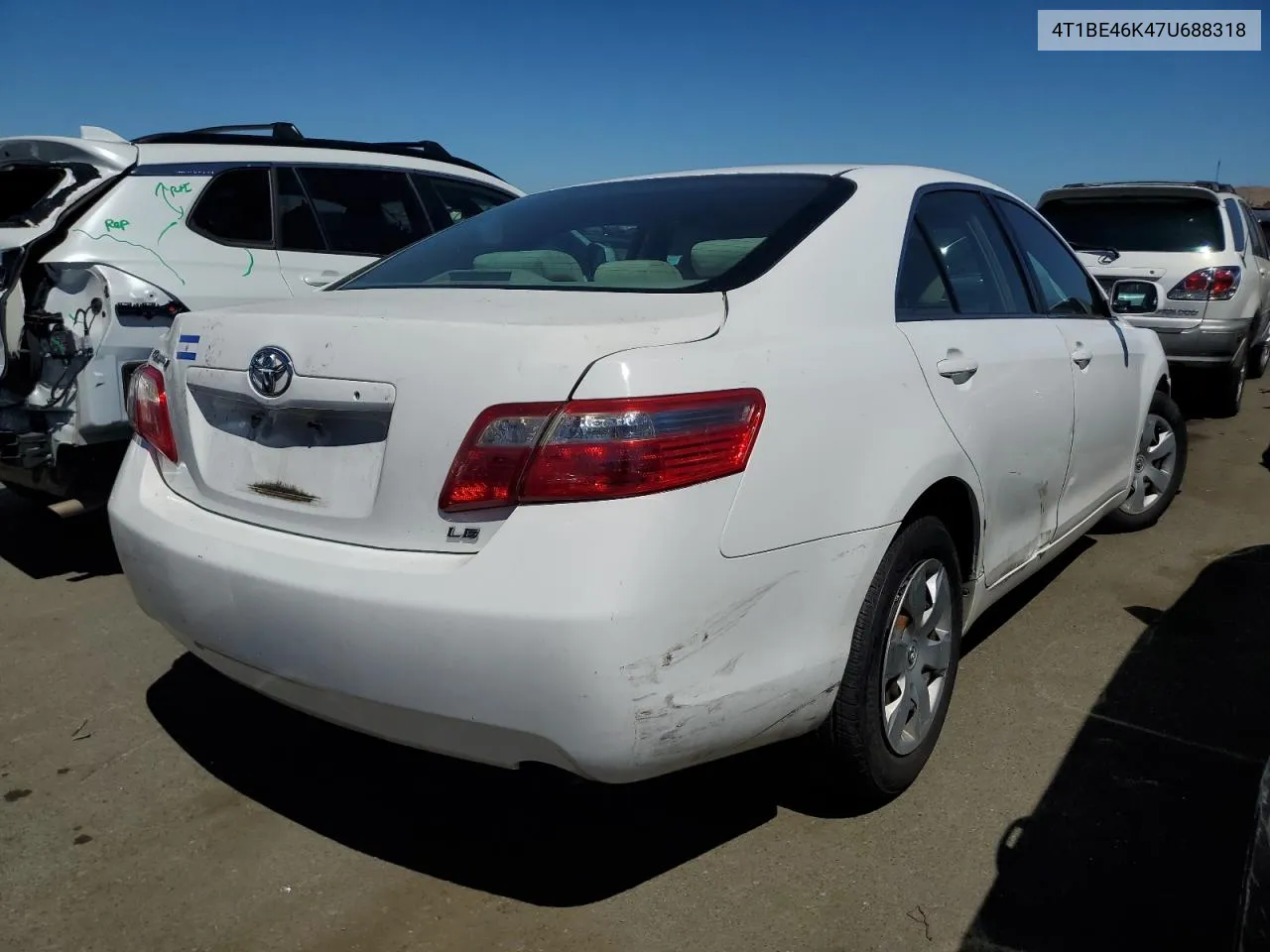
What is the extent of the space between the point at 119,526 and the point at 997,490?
2.27 metres

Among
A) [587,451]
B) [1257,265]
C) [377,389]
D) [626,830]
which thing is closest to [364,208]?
[377,389]

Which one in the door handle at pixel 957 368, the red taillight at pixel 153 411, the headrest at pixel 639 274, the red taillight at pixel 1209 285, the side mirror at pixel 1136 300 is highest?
the headrest at pixel 639 274

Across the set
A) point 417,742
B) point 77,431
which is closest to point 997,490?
point 417,742

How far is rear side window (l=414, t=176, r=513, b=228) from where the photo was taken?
19.6ft

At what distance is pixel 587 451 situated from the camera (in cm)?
185

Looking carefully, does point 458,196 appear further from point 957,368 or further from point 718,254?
point 957,368

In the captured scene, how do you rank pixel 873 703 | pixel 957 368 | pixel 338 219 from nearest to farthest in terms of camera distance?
pixel 873 703 → pixel 957 368 → pixel 338 219

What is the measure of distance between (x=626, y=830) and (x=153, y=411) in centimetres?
155

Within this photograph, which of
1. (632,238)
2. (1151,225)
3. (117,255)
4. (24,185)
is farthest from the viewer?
(1151,225)

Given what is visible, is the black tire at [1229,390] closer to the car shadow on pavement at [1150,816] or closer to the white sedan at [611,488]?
the car shadow on pavement at [1150,816]

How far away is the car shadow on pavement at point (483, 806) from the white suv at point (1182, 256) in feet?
18.5

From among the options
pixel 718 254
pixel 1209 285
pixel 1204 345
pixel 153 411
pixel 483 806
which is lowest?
pixel 483 806

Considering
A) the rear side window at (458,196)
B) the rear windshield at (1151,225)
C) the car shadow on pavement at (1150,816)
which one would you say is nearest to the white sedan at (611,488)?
the car shadow on pavement at (1150,816)

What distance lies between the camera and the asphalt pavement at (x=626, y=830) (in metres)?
2.19
